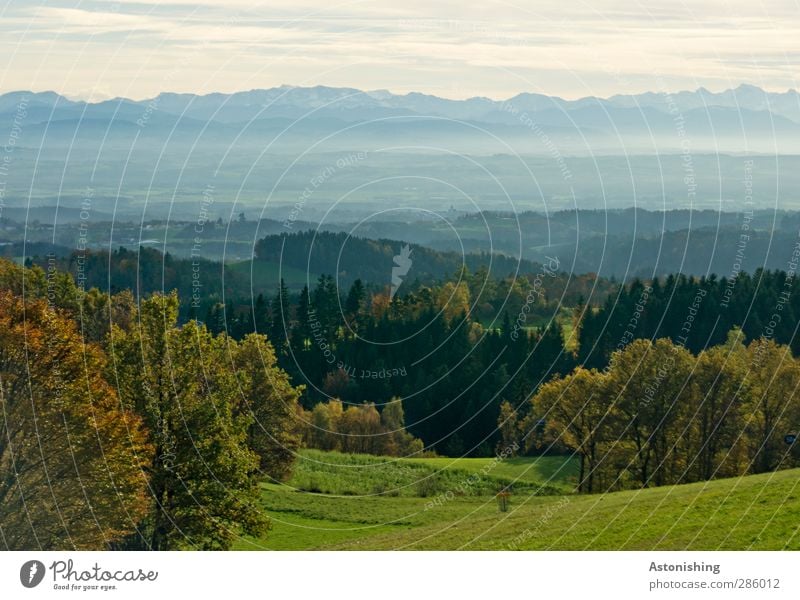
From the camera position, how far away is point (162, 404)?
4709cm

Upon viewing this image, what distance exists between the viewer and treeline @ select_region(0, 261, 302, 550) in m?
39.4

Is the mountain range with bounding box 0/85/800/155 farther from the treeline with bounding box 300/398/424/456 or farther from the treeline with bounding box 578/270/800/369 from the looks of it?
the treeline with bounding box 300/398/424/456

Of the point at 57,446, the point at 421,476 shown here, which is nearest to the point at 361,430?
the point at 421,476

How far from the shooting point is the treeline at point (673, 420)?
72875mm

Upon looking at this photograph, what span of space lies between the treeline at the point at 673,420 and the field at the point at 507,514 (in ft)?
15.7

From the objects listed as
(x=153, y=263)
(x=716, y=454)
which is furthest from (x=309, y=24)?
(x=153, y=263)

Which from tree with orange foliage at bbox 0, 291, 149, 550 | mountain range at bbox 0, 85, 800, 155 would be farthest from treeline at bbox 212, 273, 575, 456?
tree with orange foliage at bbox 0, 291, 149, 550

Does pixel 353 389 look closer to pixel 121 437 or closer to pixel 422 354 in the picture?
pixel 422 354

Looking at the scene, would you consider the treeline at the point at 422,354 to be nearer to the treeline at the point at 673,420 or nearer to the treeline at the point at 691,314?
the treeline at the point at 691,314

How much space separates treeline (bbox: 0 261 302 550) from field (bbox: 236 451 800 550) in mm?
4687

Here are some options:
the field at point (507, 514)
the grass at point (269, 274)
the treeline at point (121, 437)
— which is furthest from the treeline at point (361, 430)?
the treeline at point (121, 437)

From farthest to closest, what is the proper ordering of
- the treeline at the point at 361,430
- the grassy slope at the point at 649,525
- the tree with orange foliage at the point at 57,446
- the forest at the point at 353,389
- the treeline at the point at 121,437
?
the treeline at the point at 361,430 → the forest at the point at 353,389 → the treeline at the point at 121,437 → the grassy slope at the point at 649,525 → the tree with orange foliage at the point at 57,446

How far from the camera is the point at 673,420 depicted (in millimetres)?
74500

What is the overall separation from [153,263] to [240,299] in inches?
806
